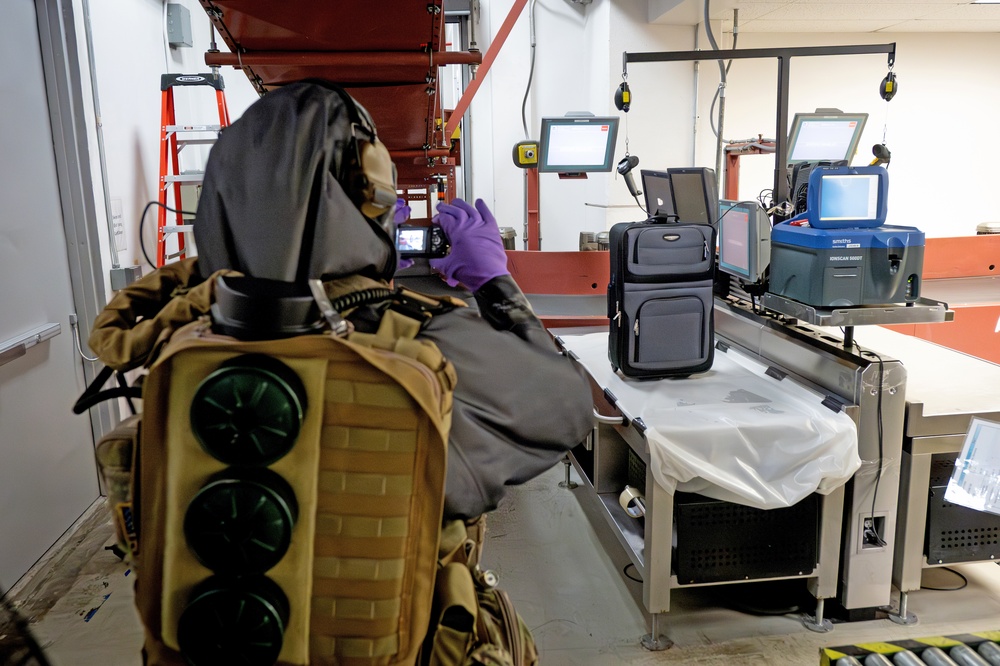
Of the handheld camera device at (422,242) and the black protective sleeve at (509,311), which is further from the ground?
the handheld camera device at (422,242)

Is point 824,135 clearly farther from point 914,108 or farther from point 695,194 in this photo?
point 914,108

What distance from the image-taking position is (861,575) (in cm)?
261

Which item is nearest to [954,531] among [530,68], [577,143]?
[577,143]

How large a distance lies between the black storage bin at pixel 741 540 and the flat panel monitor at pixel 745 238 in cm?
89

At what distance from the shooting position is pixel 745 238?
2.95m

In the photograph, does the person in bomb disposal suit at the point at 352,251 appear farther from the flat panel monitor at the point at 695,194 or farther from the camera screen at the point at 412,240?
the flat panel monitor at the point at 695,194

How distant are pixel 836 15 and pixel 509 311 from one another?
6.10 meters

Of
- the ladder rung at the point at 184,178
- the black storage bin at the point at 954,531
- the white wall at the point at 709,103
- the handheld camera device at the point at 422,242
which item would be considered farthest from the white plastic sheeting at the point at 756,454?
the white wall at the point at 709,103

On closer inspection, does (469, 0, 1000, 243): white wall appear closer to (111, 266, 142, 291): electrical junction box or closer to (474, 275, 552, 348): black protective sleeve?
(111, 266, 142, 291): electrical junction box

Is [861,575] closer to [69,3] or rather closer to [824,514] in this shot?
[824,514]

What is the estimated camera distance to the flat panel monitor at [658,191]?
11.5 ft

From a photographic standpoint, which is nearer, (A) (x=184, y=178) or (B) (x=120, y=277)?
(B) (x=120, y=277)

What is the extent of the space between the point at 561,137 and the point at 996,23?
4830 millimetres

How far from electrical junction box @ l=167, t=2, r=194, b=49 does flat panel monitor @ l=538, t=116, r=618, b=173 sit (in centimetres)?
236
